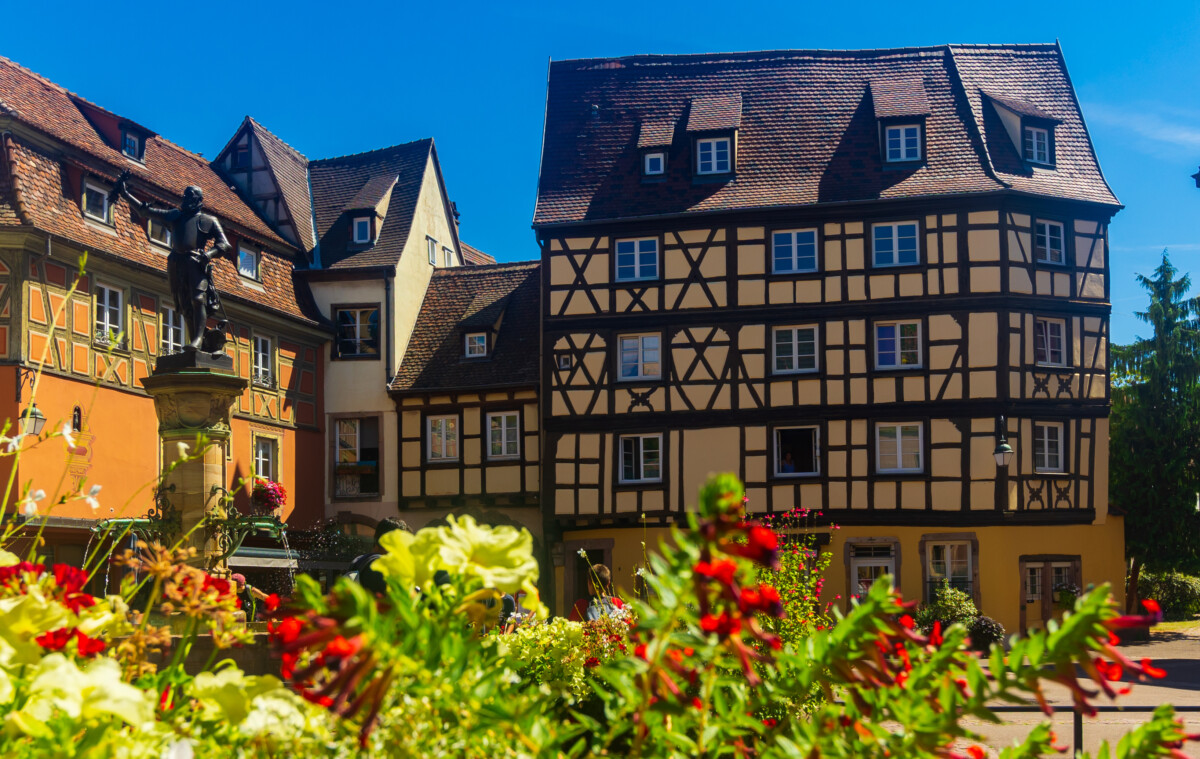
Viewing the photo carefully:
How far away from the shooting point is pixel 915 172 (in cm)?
2667

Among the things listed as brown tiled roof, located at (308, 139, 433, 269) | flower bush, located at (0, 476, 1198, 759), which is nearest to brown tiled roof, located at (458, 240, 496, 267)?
brown tiled roof, located at (308, 139, 433, 269)

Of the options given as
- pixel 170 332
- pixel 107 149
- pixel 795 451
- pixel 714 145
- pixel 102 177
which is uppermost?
pixel 714 145

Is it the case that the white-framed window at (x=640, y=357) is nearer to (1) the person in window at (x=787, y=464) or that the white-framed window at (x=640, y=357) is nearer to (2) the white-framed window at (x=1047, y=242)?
(1) the person in window at (x=787, y=464)

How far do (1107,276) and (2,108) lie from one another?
2184 cm

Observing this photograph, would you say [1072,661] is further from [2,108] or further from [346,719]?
[2,108]

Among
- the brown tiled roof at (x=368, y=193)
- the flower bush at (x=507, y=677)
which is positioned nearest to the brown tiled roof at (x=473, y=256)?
the brown tiled roof at (x=368, y=193)

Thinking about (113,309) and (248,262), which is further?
(248,262)

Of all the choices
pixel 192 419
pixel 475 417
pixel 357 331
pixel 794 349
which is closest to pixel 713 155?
pixel 794 349

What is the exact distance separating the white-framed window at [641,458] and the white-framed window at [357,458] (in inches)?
262

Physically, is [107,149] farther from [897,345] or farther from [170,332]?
[897,345]

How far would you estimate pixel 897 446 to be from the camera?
83.6ft

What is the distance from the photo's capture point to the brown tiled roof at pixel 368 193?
31.2m

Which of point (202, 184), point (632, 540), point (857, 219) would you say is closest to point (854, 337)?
point (857, 219)

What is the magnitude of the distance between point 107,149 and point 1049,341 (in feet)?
64.9
